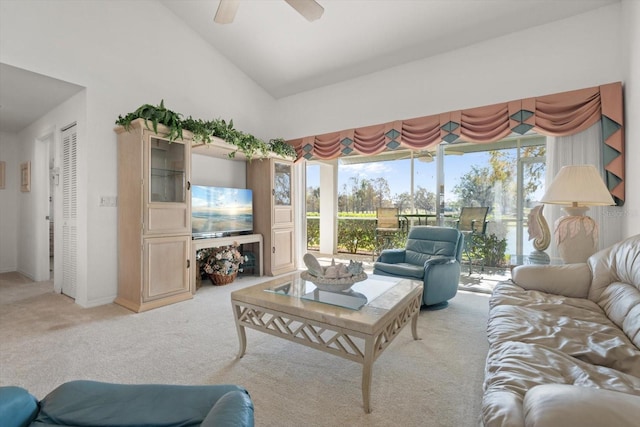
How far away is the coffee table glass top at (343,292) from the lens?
187 centimetres

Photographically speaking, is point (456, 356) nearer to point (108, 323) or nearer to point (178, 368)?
point (178, 368)

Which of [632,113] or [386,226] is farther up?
[632,113]

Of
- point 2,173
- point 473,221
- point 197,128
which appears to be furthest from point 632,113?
point 2,173

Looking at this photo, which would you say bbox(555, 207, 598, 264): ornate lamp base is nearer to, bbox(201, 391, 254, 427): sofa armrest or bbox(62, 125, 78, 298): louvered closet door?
bbox(201, 391, 254, 427): sofa armrest

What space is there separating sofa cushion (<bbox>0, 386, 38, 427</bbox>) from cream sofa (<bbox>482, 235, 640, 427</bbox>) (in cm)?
132

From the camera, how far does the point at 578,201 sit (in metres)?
2.40

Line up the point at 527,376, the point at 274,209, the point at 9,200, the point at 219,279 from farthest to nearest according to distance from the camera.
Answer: the point at 9,200
the point at 274,209
the point at 219,279
the point at 527,376

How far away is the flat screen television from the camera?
Answer: 12.8 ft

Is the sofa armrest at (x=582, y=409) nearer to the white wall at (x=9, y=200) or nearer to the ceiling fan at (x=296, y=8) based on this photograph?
the ceiling fan at (x=296, y=8)

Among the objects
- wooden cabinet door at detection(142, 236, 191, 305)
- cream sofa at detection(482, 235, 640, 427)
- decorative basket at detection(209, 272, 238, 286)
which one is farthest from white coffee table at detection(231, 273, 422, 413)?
decorative basket at detection(209, 272, 238, 286)

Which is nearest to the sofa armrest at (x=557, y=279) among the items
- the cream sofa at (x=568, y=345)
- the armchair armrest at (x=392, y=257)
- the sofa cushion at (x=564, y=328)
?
the cream sofa at (x=568, y=345)

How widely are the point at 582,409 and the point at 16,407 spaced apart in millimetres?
1445

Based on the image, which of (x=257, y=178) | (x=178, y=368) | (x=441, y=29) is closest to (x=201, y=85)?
(x=257, y=178)

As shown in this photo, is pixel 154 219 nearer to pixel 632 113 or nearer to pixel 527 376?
pixel 527 376
